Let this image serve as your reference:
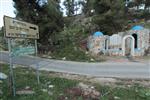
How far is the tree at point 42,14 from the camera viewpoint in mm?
17328

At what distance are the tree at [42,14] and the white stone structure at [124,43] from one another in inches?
170

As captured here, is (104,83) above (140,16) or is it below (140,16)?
below

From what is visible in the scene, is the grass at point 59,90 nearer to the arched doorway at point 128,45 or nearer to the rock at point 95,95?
the rock at point 95,95

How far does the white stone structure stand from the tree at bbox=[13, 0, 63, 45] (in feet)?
14.2

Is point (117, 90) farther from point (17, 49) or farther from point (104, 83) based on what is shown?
point (17, 49)

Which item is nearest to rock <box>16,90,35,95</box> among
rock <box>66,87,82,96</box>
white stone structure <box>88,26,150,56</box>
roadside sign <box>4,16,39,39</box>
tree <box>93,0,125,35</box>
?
rock <box>66,87,82,96</box>

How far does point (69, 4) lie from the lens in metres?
39.2

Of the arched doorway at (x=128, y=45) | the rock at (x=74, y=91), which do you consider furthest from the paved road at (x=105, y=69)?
the arched doorway at (x=128, y=45)

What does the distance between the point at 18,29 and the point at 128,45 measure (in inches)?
587

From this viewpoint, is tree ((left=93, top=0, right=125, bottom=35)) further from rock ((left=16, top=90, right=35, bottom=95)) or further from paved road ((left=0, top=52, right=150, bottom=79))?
rock ((left=16, top=90, right=35, bottom=95))

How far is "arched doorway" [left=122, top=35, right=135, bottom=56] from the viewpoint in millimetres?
17906

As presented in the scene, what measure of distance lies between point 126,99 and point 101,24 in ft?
55.9

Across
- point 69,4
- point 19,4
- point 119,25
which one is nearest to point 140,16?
point 119,25

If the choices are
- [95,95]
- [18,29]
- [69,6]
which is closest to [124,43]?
[95,95]
